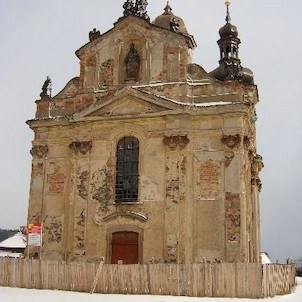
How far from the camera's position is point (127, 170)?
2081cm

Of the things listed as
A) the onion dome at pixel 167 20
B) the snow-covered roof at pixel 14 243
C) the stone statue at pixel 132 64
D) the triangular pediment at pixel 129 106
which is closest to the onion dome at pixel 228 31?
the onion dome at pixel 167 20

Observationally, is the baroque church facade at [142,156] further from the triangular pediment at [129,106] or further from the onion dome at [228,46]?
the onion dome at [228,46]

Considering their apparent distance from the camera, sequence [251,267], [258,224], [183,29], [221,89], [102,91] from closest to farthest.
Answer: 1. [251,267]
2. [221,89]
3. [102,91]
4. [258,224]
5. [183,29]

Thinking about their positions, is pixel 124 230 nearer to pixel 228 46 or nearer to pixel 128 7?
pixel 128 7

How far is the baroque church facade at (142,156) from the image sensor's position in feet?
63.1

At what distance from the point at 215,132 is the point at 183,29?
11020mm

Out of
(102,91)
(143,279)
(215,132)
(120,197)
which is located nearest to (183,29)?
(102,91)

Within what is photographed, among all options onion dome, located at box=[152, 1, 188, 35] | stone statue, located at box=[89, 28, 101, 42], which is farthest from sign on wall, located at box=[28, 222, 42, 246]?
onion dome, located at box=[152, 1, 188, 35]

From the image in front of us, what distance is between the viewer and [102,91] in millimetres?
22031

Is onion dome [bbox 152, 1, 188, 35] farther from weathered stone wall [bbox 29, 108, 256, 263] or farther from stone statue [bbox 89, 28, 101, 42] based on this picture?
weathered stone wall [bbox 29, 108, 256, 263]

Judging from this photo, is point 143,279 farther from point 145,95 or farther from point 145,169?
point 145,95

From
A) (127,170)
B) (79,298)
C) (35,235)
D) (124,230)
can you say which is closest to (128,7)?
(127,170)

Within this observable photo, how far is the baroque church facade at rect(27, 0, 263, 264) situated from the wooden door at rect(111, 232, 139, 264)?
0.04 metres

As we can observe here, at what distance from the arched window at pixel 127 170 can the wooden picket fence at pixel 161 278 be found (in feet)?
15.6
